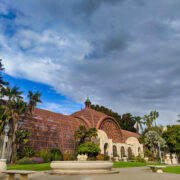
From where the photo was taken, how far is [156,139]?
35.6 metres

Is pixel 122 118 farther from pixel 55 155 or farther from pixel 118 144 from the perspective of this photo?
pixel 55 155

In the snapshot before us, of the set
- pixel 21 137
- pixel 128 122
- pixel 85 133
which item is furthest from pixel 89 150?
pixel 128 122

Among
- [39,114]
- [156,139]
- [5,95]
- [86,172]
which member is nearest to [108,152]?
[156,139]

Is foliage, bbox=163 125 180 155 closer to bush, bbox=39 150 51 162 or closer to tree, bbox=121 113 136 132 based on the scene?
bush, bbox=39 150 51 162

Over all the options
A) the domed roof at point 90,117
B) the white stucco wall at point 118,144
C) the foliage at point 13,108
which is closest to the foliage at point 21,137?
the foliage at point 13,108

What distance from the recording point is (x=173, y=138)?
34.4 m

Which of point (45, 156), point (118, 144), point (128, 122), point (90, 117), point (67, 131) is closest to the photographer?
point (45, 156)

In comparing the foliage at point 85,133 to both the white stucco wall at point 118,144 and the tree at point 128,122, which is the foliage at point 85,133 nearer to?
the white stucco wall at point 118,144

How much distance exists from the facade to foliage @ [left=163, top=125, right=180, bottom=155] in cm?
981

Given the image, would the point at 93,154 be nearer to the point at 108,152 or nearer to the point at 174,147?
the point at 108,152

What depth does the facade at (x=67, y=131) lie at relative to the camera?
27670mm

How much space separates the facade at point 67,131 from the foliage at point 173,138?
386 inches

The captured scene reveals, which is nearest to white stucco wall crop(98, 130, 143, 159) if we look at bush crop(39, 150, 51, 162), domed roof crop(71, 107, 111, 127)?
domed roof crop(71, 107, 111, 127)

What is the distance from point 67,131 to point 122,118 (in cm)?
4018
